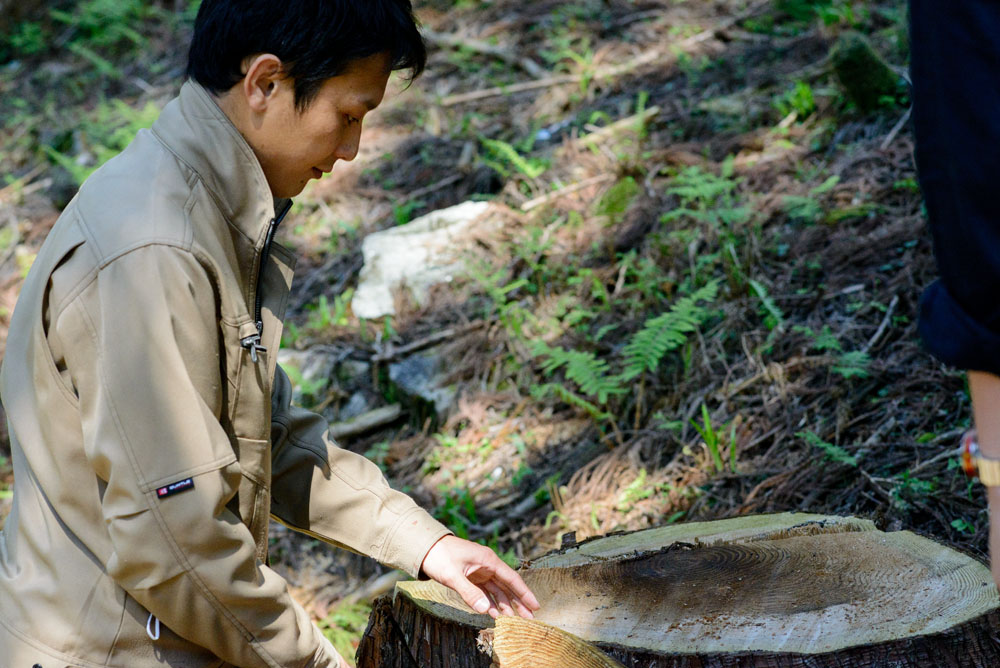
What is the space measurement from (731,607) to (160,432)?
1353 mm

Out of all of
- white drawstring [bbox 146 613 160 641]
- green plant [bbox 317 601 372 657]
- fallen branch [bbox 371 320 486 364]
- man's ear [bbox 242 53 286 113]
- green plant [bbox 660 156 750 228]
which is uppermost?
man's ear [bbox 242 53 286 113]

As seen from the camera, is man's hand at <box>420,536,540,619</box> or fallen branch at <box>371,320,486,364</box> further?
fallen branch at <box>371,320,486,364</box>

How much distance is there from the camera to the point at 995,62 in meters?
0.91

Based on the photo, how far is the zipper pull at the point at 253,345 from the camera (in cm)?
170

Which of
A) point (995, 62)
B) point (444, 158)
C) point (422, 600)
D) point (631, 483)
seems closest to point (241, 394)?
point (422, 600)

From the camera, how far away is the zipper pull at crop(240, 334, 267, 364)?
1.70 m

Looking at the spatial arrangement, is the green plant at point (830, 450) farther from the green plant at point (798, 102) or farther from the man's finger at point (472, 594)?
the green plant at point (798, 102)

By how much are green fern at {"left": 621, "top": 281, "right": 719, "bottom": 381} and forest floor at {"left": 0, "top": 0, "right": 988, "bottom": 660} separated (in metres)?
0.02

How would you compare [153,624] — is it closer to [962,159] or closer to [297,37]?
[297,37]

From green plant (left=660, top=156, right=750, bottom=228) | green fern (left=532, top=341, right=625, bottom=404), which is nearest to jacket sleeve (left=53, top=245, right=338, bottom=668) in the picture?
green fern (left=532, top=341, right=625, bottom=404)

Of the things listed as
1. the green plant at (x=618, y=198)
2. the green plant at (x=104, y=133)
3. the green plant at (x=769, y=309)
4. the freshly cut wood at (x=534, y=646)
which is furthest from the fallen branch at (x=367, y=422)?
the green plant at (x=104, y=133)

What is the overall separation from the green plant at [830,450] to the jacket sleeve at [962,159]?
7.91ft

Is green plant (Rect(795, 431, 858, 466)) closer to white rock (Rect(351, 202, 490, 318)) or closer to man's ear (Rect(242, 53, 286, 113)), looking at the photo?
man's ear (Rect(242, 53, 286, 113))

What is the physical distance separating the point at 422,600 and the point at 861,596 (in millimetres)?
1034
